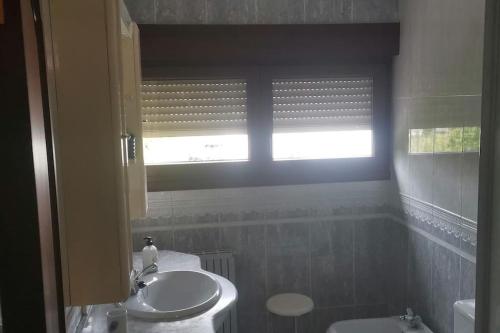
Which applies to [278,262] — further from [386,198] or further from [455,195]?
[455,195]

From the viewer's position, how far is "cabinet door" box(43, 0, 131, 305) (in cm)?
98

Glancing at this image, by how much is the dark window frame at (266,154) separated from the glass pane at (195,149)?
1.8 inches

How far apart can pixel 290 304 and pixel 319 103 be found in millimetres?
1244

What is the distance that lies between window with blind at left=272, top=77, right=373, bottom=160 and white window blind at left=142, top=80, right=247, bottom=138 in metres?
0.25

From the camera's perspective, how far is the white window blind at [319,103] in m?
2.77

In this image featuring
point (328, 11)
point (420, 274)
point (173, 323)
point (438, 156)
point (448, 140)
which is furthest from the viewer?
point (328, 11)

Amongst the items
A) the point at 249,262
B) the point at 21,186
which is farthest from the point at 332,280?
the point at 21,186

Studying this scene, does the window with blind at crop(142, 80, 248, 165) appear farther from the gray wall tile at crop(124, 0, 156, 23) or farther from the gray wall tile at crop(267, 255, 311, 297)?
the gray wall tile at crop(267, 255, 311, 297)

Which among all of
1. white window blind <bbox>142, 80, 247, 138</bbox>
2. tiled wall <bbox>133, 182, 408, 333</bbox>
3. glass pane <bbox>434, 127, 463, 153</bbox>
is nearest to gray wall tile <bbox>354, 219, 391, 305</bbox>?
tiled wall <bbox>133, 182, 408, 333</bbox>

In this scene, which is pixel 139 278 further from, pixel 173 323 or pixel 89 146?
pixel 89 146

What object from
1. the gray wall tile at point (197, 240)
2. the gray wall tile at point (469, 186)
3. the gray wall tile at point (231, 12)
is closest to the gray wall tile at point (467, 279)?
the gray wall tile at point (469, 186)

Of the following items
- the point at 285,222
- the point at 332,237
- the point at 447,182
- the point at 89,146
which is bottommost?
the point at 332,237

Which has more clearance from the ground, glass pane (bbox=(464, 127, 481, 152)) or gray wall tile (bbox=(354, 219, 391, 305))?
glass pane (bbox=(464, 127, 481, 152))

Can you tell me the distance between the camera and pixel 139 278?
200cm
